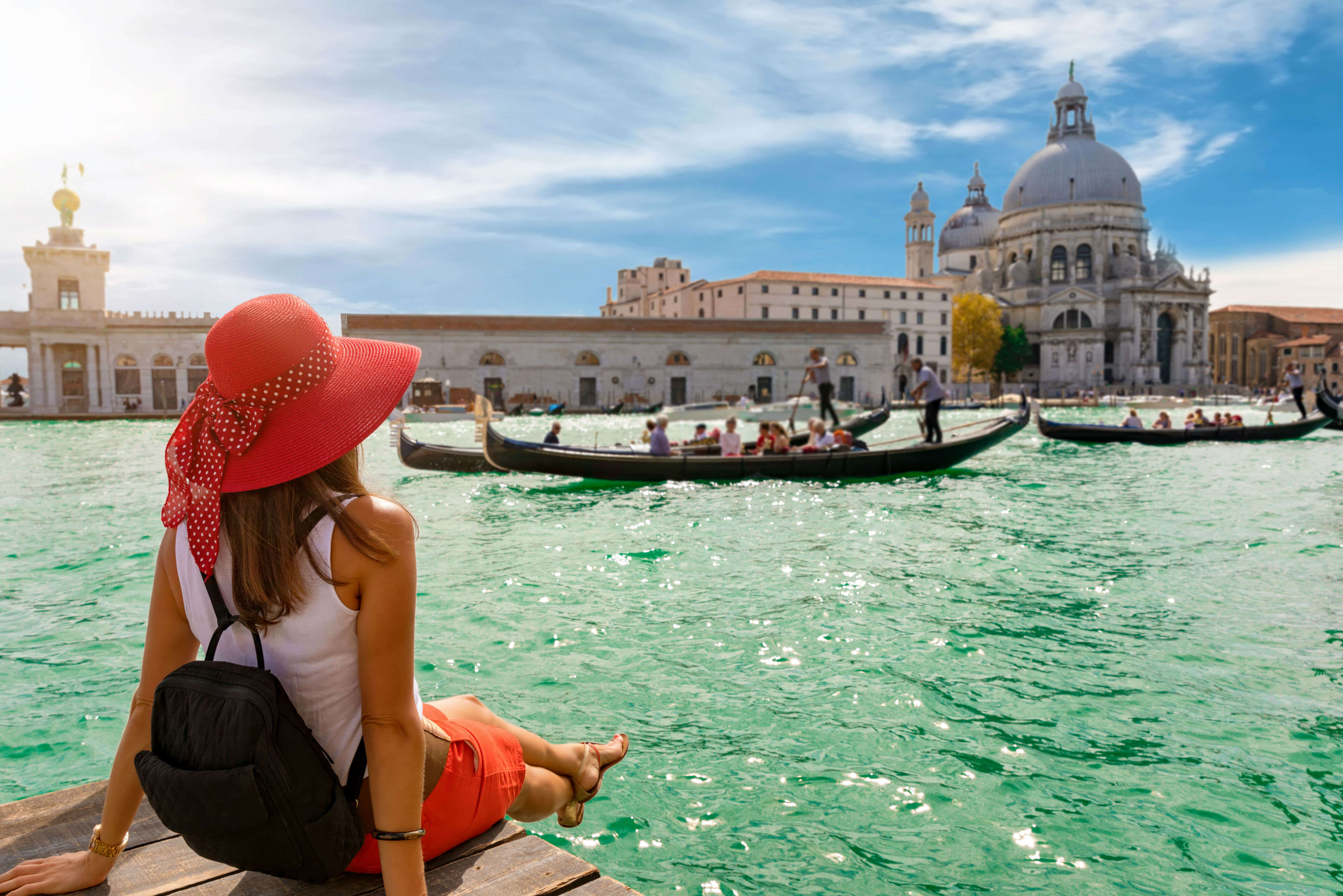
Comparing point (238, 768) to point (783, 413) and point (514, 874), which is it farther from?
point (783, 413)

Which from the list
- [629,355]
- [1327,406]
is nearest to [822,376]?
[1327,406]

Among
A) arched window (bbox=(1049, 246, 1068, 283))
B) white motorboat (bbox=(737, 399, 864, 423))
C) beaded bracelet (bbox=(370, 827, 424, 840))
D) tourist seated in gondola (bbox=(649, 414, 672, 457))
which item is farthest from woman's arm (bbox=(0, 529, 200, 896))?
arched window (bbox=(1049, 246, 1068, 283))

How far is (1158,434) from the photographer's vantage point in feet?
72.8

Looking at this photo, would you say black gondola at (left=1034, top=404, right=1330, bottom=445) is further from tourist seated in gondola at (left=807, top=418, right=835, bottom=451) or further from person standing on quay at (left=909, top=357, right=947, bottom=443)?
tourist seated in gondola at (left=807, top=418, right=835, bottom=451)

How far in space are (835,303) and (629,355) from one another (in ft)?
63.5

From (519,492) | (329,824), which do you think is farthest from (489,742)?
(519,492)

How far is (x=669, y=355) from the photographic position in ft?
158

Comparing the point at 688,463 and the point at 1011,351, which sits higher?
the point at 1011,351

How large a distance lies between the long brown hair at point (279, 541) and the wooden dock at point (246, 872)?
59 centimetres

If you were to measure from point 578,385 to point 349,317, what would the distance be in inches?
478

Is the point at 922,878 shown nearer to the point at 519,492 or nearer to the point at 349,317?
the point at 519,492

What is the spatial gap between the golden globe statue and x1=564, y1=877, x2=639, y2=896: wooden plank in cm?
5455

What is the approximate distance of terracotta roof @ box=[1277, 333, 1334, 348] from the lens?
7044 cm

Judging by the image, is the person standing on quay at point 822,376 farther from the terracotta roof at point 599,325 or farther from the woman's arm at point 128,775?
the terracotta roof at point 599,325
